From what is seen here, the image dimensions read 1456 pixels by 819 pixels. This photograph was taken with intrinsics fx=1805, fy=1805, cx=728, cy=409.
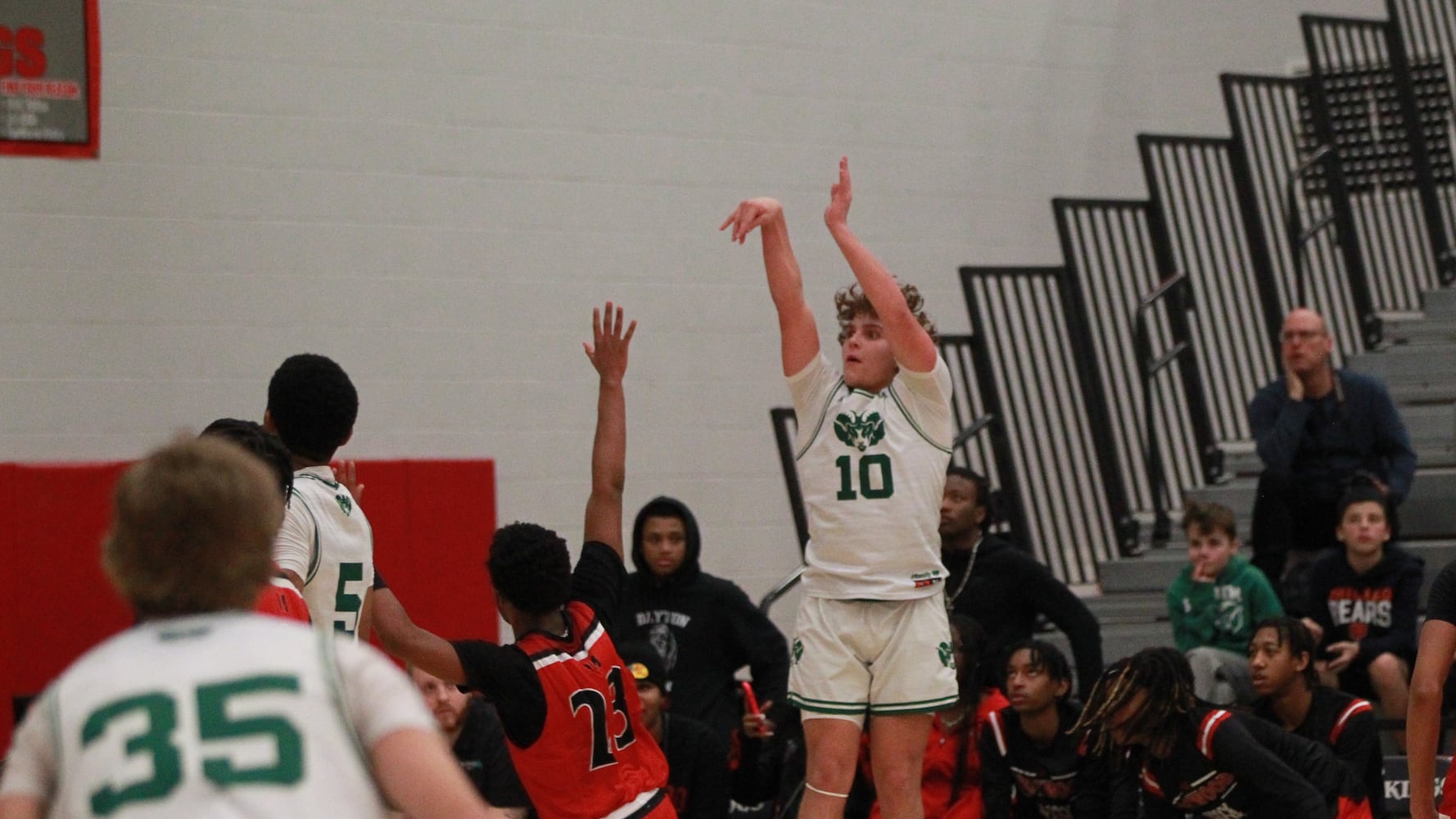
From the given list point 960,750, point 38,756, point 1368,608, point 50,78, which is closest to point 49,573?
point 50,78

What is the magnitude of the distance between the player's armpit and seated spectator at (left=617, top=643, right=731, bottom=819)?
452 centimetres

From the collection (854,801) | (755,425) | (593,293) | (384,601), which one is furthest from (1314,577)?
(384,601)

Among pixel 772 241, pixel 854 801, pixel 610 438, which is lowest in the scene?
pixel 854 801

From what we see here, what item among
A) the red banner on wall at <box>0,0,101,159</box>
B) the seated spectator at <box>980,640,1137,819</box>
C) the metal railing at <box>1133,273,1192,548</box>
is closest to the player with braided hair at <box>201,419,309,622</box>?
the seated spectator at <box>980,640,1137,819</box>

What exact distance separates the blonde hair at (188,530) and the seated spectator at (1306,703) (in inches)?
189

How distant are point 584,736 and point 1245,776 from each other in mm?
2501

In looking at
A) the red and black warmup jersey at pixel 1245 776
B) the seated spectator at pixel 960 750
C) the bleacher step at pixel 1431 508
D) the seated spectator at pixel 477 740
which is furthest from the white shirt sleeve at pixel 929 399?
the bleacher step at pixel 1431 508

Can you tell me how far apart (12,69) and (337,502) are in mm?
4553

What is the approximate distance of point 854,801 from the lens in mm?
6633

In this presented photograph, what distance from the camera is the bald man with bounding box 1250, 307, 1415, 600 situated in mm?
7598

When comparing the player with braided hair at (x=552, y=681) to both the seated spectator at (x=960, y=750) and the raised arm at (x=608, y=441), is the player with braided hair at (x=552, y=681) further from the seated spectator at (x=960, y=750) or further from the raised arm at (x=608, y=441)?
the seated spectator at (x=960, y=750)

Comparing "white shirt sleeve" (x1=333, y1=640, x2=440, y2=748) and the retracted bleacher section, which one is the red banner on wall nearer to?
the retracted bleacher section

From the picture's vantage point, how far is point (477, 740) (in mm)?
6613

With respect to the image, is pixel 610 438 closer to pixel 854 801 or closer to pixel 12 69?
pixel 854 801
